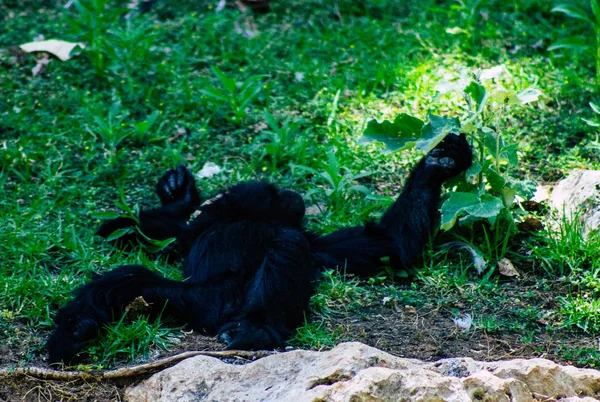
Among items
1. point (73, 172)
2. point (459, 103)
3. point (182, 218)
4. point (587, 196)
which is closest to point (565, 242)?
point (587, 196)

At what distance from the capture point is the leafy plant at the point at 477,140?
4449 millimetres

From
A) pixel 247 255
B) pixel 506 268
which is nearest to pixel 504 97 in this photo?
pixel 506 268

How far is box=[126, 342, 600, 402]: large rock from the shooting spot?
2.91m

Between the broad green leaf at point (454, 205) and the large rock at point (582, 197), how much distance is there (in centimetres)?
62

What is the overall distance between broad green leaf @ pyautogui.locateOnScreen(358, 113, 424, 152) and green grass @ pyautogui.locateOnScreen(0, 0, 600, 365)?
607 mm

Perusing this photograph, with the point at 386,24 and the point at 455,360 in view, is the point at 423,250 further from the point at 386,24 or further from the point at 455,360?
the point at 386,24

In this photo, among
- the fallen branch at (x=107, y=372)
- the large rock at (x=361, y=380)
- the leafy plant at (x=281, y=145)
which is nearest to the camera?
the large rock at (x=361, y=380)

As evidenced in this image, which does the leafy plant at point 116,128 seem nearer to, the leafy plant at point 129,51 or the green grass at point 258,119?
the green grass at point 258,119

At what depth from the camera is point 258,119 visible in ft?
20.7

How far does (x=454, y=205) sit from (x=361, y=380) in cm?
180

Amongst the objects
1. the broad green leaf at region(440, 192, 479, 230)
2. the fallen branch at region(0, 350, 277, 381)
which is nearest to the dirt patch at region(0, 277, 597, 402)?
the fallen branch at region(0, 350, 277, 381)

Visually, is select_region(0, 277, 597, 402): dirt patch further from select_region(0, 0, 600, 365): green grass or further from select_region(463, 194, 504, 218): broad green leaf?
select_region(463, 194, 504, 218): broad green leaf

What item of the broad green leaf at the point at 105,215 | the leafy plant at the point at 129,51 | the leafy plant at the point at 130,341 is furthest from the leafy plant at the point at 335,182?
the leafy plant at the point at 129,51

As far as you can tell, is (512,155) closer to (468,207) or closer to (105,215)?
(468,207)
